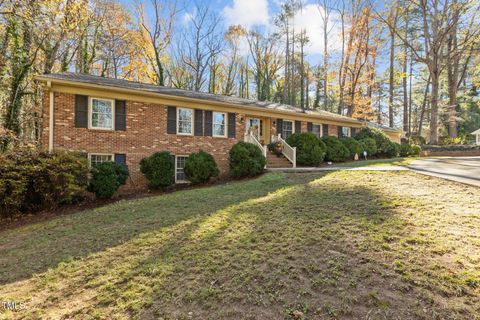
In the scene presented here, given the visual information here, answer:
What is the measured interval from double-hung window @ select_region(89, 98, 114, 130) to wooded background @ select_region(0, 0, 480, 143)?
15.7 feet

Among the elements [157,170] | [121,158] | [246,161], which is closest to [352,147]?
[246,161]

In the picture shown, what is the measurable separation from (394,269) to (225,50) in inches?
1135

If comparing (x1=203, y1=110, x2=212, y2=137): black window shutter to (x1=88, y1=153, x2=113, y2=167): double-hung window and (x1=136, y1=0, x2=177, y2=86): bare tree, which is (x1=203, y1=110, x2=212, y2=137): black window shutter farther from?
(x1=136, y1=0, x2=177, y2=86): bare tree

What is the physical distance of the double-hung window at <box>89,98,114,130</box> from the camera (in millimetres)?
10008

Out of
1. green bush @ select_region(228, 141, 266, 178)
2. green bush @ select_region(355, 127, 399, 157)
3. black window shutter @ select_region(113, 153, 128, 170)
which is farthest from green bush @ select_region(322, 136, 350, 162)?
black window shutter @ select_region(113, 153, 128, 170)

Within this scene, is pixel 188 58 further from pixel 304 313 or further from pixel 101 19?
pixel 304 313

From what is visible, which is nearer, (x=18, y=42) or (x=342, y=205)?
(x=342, y=205)

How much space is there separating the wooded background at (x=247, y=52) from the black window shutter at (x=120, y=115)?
17.2ft

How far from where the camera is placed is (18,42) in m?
12.4

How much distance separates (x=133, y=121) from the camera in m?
10.8

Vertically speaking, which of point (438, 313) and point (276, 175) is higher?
point (276, 175)

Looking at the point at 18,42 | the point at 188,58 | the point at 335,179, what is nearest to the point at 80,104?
the point at 18,42

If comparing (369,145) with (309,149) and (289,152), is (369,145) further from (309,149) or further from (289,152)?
(289,152)

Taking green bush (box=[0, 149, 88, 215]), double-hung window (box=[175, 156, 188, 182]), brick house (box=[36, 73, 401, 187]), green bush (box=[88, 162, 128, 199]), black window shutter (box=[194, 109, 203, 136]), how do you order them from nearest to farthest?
green bush (box=[0, 149, 88, 215]) < green bush (box=[88, 162, 128, 199]) < brick house (box=[36, 73, 401, 187]) < double-hung window (box=[175, 156, 188, 182]) < black window shutter (box=[194, 109, 203, 136])
